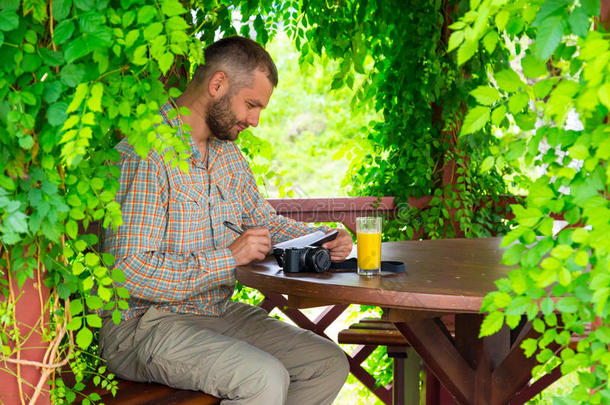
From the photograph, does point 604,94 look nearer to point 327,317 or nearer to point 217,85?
point 217,85

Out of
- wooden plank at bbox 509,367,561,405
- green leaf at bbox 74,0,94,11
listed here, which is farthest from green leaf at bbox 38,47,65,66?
wooden plank at bbox 509,367,561,405

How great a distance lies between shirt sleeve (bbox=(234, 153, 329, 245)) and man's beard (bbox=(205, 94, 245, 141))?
8.6 inches

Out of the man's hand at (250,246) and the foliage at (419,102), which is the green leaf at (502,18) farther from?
the foliage at (419,102)

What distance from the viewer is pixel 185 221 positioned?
6.28ft

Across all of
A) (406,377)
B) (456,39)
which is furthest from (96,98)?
(406,377)

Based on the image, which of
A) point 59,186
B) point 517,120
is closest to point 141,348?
point 59,186

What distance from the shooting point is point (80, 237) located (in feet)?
4.73

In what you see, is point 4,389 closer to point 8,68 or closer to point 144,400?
point 144,400

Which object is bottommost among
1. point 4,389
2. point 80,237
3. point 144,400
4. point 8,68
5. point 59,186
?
point 144,400

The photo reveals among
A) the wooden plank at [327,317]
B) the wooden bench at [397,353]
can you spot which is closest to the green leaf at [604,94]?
the wooden bench at [397,353]

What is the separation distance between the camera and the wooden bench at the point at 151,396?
1.66m

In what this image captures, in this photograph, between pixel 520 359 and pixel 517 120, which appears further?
pixel 520 359

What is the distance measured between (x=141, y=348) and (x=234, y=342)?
0.23m

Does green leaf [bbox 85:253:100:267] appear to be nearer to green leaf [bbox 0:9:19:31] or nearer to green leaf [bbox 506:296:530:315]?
green leaf [bbox 0:9:19:31]
